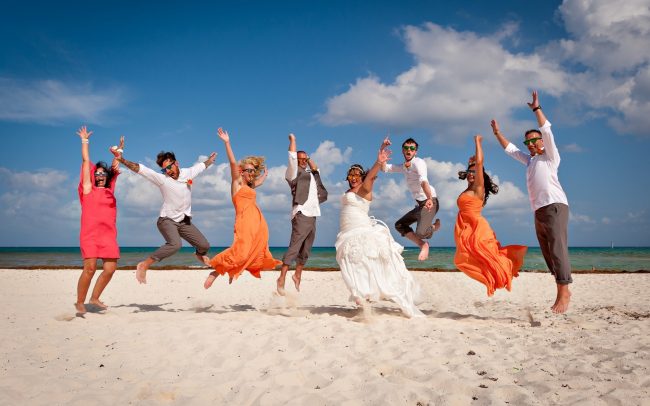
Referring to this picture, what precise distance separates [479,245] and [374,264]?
5.27 feet

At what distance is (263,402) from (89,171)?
523 cm

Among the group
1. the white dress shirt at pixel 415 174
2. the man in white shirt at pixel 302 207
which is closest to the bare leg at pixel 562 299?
the white dress shirt at pixel 415 174

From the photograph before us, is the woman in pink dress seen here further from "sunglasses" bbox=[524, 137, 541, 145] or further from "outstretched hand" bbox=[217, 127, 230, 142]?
"sunglasses" bbox=[524, 137, 541, 145]

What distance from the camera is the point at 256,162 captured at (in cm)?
781

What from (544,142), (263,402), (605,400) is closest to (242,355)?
(263,402)

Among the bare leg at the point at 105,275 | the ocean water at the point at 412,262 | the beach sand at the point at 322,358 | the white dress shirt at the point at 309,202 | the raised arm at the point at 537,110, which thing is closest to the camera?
the beach sand at the point at 322,358

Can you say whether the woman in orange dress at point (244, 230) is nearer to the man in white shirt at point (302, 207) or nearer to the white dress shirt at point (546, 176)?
the man in white shirt at point (302, 207)

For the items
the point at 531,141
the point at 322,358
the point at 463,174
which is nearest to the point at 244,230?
the point at 322,358

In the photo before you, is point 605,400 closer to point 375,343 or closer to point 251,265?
point 375,343

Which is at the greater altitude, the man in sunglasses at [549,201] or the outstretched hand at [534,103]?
the outstretched hand at [534,103]

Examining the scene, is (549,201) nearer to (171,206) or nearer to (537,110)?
(537,110)

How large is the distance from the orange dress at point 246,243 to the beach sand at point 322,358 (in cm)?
77

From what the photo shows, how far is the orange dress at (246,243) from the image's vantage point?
740 cm

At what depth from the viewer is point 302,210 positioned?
8.18m
